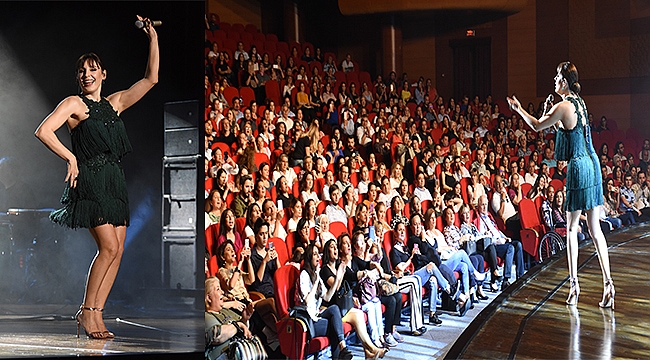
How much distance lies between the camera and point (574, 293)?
3568 millimetres

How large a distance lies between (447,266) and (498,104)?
3.34ft

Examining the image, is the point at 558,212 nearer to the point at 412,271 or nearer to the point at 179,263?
the point at 412,271

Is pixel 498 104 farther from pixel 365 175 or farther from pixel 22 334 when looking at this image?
pixel 22 334

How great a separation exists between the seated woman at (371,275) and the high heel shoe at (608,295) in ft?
3.61

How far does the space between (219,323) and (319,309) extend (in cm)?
56

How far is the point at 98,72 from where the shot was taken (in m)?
3.44

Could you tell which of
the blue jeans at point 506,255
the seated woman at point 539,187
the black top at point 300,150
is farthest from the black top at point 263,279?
the seated woman at point 539,187

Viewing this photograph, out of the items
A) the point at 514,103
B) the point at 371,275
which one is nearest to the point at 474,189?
the point at 514,103

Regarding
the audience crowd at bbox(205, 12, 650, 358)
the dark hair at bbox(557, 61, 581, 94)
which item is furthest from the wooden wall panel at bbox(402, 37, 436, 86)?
the dark hair at bbox(557, 61, 581, 94)

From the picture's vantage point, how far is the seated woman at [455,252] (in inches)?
156

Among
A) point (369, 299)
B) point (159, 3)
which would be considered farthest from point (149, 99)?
point (369, 299)

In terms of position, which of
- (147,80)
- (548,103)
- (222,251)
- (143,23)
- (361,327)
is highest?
(143,23)

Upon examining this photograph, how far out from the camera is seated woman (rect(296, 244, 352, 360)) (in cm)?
373

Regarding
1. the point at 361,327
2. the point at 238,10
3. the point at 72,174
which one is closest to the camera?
the point at 72,174
